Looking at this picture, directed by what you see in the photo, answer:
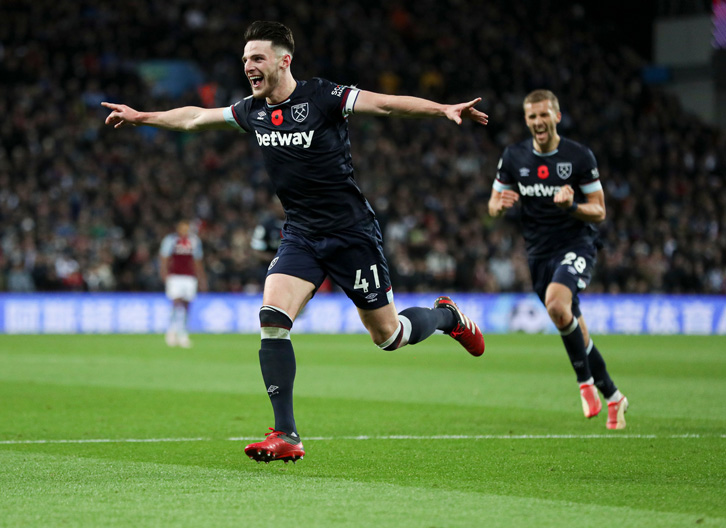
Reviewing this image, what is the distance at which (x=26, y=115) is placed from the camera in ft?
86.2

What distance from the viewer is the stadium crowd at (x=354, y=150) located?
24.6 meters

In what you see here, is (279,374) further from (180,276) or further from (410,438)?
(180,276)

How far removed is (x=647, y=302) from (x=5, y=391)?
17.4 m

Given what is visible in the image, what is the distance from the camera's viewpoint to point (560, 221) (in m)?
8.90

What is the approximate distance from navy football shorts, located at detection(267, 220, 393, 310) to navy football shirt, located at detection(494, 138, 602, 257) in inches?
106

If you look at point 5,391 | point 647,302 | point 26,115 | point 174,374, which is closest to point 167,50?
point 26,115

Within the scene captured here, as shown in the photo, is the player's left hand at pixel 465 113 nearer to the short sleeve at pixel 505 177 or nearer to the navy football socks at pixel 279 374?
the navy football socks at pixel 279 374

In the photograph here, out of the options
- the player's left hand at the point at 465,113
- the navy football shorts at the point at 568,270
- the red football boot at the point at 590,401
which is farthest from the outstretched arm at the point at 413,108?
the red football boot at the point at 590,401

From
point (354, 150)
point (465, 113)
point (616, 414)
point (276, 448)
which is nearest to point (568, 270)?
point (616, 414)

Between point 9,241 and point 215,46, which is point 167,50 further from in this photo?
point 9,241

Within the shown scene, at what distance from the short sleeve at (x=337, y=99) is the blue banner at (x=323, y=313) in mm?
17771

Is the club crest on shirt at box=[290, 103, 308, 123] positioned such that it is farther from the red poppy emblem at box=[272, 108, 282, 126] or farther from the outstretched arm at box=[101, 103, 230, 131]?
the outstretched arm at box=[101, 103, 230, 131]

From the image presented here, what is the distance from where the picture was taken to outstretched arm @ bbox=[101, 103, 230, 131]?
6539 mm

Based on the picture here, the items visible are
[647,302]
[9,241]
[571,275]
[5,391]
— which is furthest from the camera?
[647,302]
